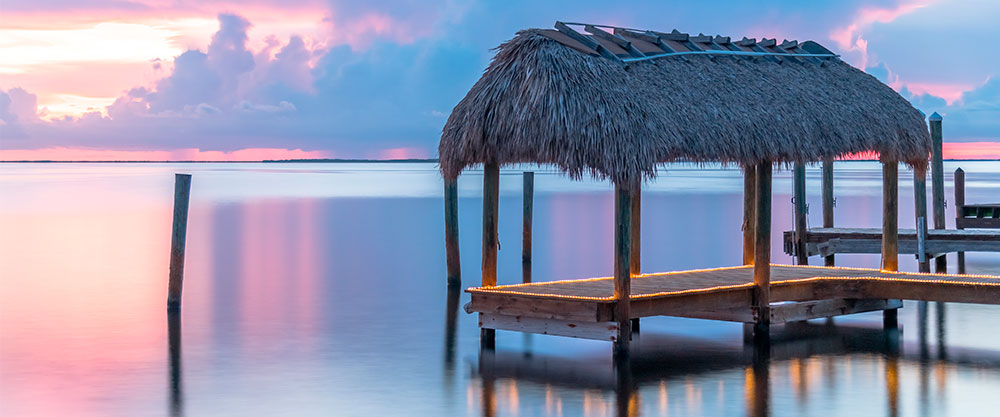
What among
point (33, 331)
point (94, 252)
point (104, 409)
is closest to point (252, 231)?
point (94, 252)

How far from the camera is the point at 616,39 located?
503 inches

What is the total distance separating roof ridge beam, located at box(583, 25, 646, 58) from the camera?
12.6 meters

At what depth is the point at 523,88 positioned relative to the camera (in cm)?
1199

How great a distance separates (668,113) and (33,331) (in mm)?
8012

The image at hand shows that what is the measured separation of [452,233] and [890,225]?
6757 mm

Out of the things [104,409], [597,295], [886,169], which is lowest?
[104,409]

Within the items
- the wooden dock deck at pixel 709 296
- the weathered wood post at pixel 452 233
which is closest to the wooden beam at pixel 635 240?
the wooden dock deck at pixel 709 296

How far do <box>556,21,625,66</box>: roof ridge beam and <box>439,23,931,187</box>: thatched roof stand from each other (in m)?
0.01

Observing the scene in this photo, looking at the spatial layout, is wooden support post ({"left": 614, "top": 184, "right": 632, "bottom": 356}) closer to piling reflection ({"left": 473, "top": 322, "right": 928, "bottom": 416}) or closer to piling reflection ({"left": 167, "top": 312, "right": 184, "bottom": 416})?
piling reflection ({"left": 473, "top": 322, "right": 928, "bottom": 416})

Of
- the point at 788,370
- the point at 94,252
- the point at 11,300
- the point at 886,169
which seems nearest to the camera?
the point at 788,370

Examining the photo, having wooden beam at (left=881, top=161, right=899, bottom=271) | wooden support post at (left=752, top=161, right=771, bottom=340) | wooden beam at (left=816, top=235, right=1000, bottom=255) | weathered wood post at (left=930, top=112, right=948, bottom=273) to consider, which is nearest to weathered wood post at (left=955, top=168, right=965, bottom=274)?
weathered wood post at (left=930, top=112, right=948, bottom=273)

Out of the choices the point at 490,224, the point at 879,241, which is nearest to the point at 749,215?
the point at 490,224

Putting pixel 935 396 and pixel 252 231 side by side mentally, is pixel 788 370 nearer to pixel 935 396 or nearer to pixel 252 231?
pixel 935 396

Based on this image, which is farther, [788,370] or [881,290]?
[881,290]
